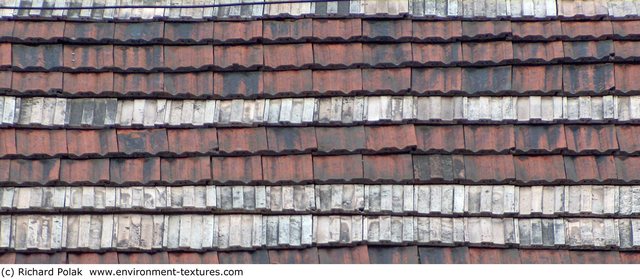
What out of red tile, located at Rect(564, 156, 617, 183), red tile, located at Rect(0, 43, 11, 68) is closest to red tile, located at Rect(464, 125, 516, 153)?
red tile, located at Rect(564, 156, 617, 183)

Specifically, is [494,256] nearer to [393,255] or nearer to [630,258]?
[393,255]

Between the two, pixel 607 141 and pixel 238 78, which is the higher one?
pixel 238 78

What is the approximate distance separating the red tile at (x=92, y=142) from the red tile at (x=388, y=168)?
1.33m

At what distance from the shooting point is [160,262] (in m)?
6.05

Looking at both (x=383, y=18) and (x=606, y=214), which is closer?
(x=606, y=214)

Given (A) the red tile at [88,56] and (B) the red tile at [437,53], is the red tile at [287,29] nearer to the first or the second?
(B) the red tile at [437,53]

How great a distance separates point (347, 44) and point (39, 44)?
169 centimetres

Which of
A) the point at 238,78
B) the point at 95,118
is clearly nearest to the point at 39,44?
the point at 95,118

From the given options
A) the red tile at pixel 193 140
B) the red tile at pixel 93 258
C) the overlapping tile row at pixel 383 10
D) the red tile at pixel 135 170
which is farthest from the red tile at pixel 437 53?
the red tile at pixel 93 258

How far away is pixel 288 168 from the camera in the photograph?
243 inches

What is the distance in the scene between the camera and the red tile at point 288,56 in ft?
21.0

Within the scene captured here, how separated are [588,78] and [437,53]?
82cm

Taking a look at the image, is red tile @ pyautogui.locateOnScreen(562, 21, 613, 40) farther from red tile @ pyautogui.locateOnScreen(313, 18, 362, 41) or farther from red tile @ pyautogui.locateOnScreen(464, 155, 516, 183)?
red tile @ pyautogui.locateOnScreen(313, 18, 362, 41)

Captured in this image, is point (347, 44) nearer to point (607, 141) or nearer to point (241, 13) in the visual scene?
point (241, 13)
